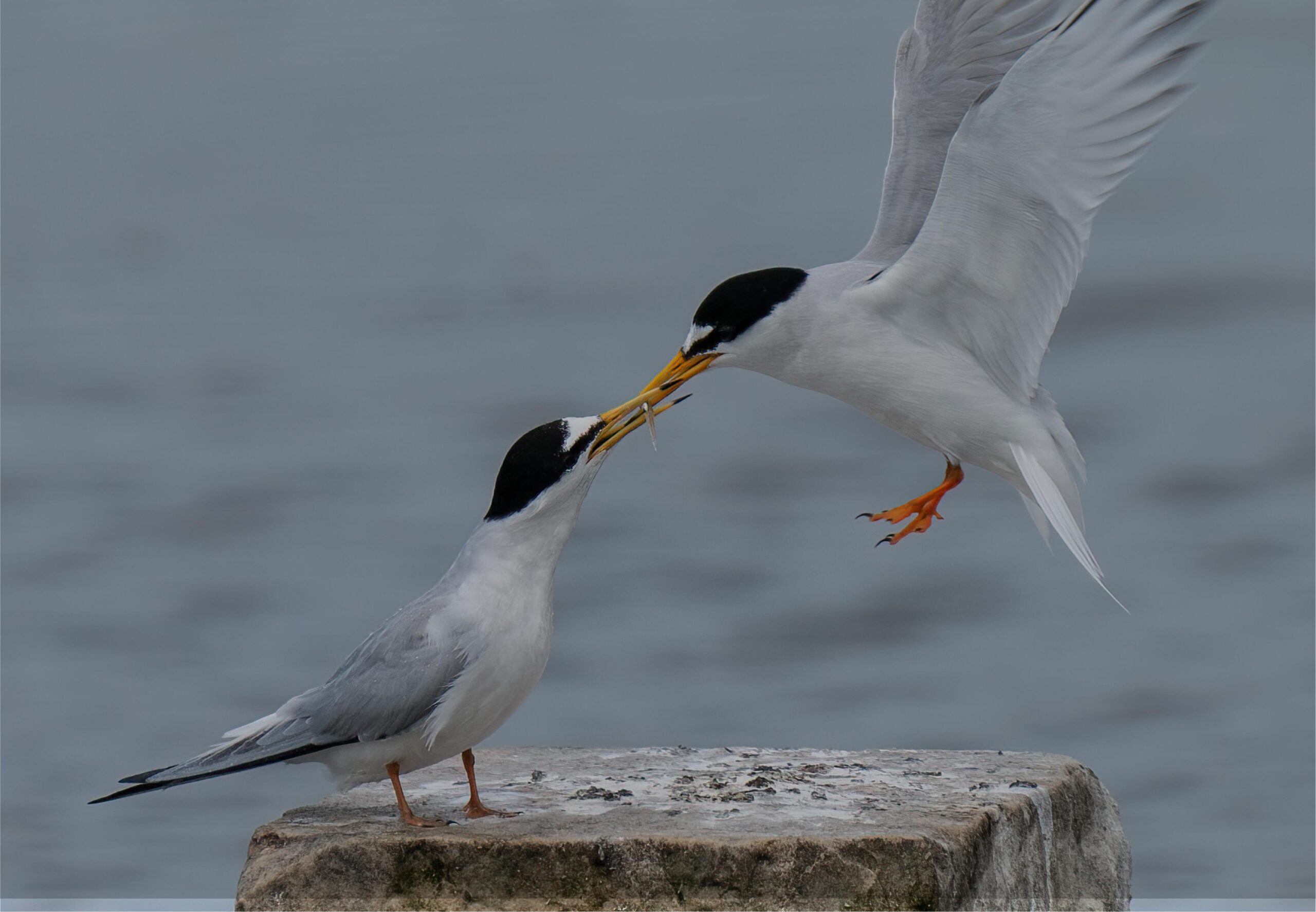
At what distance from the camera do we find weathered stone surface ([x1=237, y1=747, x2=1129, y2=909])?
14.9 ft

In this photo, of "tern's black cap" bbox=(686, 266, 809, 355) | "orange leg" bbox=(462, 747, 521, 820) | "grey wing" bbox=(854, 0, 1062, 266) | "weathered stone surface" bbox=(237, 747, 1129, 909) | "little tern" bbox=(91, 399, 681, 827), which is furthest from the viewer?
"grey wing" bbox=(854, 0, 1062, 266)

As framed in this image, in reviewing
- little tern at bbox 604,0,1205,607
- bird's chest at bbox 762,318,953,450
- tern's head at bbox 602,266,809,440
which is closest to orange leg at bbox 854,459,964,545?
little tern at bbox 604,0,1205,607

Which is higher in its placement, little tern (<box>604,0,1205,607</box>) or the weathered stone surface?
little tern (<box>604,0,1205,607</box>)

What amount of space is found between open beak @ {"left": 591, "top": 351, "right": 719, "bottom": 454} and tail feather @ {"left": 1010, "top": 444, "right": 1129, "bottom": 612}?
117 centimetres

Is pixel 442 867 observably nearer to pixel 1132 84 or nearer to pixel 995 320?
pixel 995 320

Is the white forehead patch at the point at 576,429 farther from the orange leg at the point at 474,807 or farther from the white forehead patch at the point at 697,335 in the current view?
the orange leg at the point at 474,807

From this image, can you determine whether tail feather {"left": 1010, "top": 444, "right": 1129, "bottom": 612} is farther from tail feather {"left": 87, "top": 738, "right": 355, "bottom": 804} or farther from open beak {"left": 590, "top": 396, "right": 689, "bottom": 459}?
tail feather {"left": 87, "top": 738, "right": 355, "bottom": 804}

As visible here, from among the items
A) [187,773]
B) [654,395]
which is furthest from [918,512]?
[187,773]

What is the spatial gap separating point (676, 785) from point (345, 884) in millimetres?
1198

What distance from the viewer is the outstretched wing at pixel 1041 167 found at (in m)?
5.21

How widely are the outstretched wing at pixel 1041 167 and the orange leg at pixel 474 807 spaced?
6.95 ft

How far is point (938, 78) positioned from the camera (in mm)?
6363

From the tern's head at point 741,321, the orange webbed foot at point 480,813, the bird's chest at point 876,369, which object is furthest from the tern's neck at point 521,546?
the bird's chest at point 876,369

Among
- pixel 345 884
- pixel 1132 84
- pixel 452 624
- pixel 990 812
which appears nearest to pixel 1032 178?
pixel 1132 84
